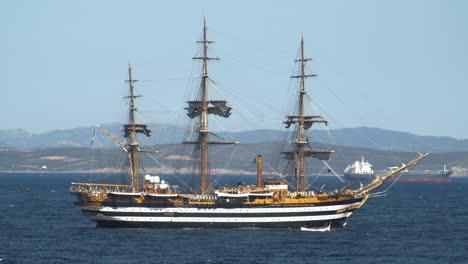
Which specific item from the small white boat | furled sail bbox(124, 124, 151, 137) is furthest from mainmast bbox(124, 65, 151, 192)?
the small white boat

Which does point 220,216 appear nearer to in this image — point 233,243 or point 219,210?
point 219,210

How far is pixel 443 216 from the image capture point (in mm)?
137500

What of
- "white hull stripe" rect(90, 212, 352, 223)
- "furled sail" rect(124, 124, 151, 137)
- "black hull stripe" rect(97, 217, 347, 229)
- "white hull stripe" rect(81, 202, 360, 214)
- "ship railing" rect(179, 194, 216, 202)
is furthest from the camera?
"furled sail" rect(124, 124, 151, 137)

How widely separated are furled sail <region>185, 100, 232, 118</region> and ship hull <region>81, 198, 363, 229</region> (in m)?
13.5

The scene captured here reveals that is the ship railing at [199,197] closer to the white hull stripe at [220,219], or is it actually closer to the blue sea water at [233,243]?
the white hull stripe at [220,219]

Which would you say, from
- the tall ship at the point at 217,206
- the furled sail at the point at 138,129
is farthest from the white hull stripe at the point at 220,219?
the furled sail at the point at 138,129

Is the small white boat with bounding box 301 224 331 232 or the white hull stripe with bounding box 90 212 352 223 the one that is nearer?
the white hull stripe with bounding box 90 212 352 223

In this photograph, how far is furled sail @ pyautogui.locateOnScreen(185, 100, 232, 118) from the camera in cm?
11281

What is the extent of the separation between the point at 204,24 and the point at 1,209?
181 feet

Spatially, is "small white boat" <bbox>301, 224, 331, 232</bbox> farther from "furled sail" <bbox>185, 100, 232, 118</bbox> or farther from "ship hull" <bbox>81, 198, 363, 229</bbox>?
"furled sail" <bbox>185, 100, 232, 118</bbox>

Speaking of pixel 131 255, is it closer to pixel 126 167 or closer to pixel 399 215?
pixel 126 167

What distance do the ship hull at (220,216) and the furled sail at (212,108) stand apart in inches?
531

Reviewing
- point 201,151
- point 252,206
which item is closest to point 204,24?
point 201,151

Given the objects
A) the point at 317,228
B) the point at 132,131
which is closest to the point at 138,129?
the point at 132,131
